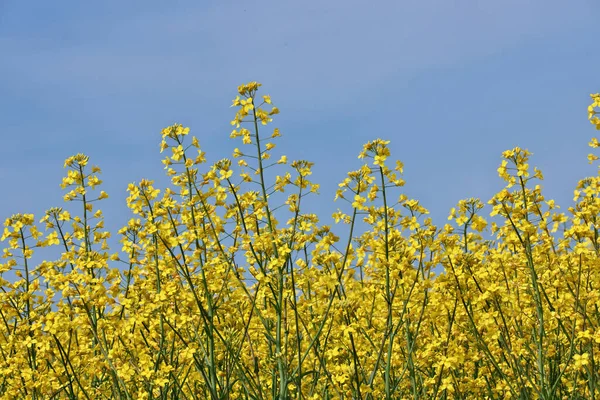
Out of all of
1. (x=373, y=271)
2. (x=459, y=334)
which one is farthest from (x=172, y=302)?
(x=459, y=334)

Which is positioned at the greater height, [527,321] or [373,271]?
[373,271]

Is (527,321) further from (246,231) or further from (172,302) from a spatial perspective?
(172,302)

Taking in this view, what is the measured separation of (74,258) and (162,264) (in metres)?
0.73

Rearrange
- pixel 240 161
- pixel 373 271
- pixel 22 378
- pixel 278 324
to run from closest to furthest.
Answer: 1. pixel 278 324
2. pixel 240 161
3. pixel 373 271
4. pixel 22 378

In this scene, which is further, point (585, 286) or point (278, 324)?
point (585, 286)

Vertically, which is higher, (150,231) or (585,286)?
(150,231)

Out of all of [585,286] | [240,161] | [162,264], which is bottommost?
[585,286]

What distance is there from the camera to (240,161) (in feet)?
19.2

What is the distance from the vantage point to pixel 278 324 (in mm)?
5434

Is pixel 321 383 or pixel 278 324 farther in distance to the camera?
pixel 321 383

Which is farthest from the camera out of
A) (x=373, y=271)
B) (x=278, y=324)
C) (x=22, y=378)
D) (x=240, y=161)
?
(x=22, y=378)

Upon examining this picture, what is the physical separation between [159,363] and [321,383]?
1594mm

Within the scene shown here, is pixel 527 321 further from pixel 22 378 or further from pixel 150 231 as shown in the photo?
pixel 22 378

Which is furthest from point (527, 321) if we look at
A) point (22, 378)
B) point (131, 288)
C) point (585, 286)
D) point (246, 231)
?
point (22, 378)
